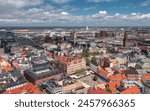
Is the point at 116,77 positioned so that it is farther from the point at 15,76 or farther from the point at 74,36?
the point at 74,36

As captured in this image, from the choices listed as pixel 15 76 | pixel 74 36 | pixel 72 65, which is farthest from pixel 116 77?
pixel 74 36

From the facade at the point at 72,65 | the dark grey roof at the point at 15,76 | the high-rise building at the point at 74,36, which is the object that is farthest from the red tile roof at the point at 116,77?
the high-rise building at the point at 74,36

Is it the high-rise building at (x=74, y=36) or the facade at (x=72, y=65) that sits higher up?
the high-rise building at (x=74, y=36)

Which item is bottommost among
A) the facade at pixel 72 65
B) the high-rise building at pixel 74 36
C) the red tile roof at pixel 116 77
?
the red tile roof at pixel 116 77

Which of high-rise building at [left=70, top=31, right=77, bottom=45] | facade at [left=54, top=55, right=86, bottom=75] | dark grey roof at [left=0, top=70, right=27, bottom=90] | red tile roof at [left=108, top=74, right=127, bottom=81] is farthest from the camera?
high-rise building at [left=70, top=31, right=77, bottom=45]

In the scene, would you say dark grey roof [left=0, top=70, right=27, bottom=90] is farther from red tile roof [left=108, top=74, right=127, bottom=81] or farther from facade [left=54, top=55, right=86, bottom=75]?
red tile roof [left=108, top=74, right=127, bottom=81]

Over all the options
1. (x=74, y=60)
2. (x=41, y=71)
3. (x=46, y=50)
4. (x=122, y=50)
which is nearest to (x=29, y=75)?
(x=41, y=71)

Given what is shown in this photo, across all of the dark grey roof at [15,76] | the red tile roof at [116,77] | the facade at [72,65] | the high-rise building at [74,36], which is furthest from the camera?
the high-rise building at [74,36]

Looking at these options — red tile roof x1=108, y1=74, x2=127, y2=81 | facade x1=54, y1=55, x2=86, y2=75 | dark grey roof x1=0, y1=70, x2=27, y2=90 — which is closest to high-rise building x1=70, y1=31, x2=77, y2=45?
facade x1=54, y1=55, x2=86, y2=75

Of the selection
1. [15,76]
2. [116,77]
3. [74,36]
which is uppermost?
[74,36]

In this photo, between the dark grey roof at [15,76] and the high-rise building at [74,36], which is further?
the high-rise building at [74,36]

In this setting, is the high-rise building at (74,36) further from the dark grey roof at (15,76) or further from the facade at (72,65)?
the dark grey roof at (15,76)
